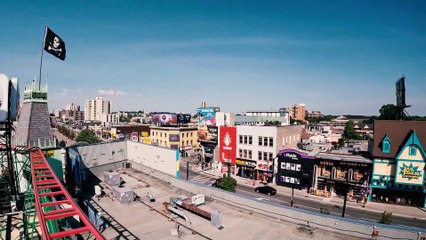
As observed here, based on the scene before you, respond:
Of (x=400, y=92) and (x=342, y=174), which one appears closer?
(x=342, y=174)

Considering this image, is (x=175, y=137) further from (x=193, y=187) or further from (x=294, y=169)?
(x=193, y=187)

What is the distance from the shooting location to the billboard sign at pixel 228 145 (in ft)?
201

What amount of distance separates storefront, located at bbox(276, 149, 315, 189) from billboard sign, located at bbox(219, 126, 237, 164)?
A: 12.5 metres

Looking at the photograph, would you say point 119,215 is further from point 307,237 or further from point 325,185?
point 325,185

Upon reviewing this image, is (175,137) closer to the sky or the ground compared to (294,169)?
closer to the sky

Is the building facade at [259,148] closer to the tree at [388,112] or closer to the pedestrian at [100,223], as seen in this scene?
the pedestrian at [100,223]

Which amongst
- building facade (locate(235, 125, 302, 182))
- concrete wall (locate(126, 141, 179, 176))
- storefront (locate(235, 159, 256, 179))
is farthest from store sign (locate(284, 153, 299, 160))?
concrete wall (locate(126, 141, 179, 176))

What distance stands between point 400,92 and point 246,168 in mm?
37522

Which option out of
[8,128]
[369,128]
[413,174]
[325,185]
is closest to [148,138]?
[325,185]

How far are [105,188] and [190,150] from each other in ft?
170

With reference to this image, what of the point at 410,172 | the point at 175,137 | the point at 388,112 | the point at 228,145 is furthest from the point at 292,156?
the point at 388,112

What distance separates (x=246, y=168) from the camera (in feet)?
196

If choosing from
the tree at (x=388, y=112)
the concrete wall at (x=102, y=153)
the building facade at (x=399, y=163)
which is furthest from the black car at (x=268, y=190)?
the tree at (x=388, y=112)

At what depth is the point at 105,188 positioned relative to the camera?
37.2 m
